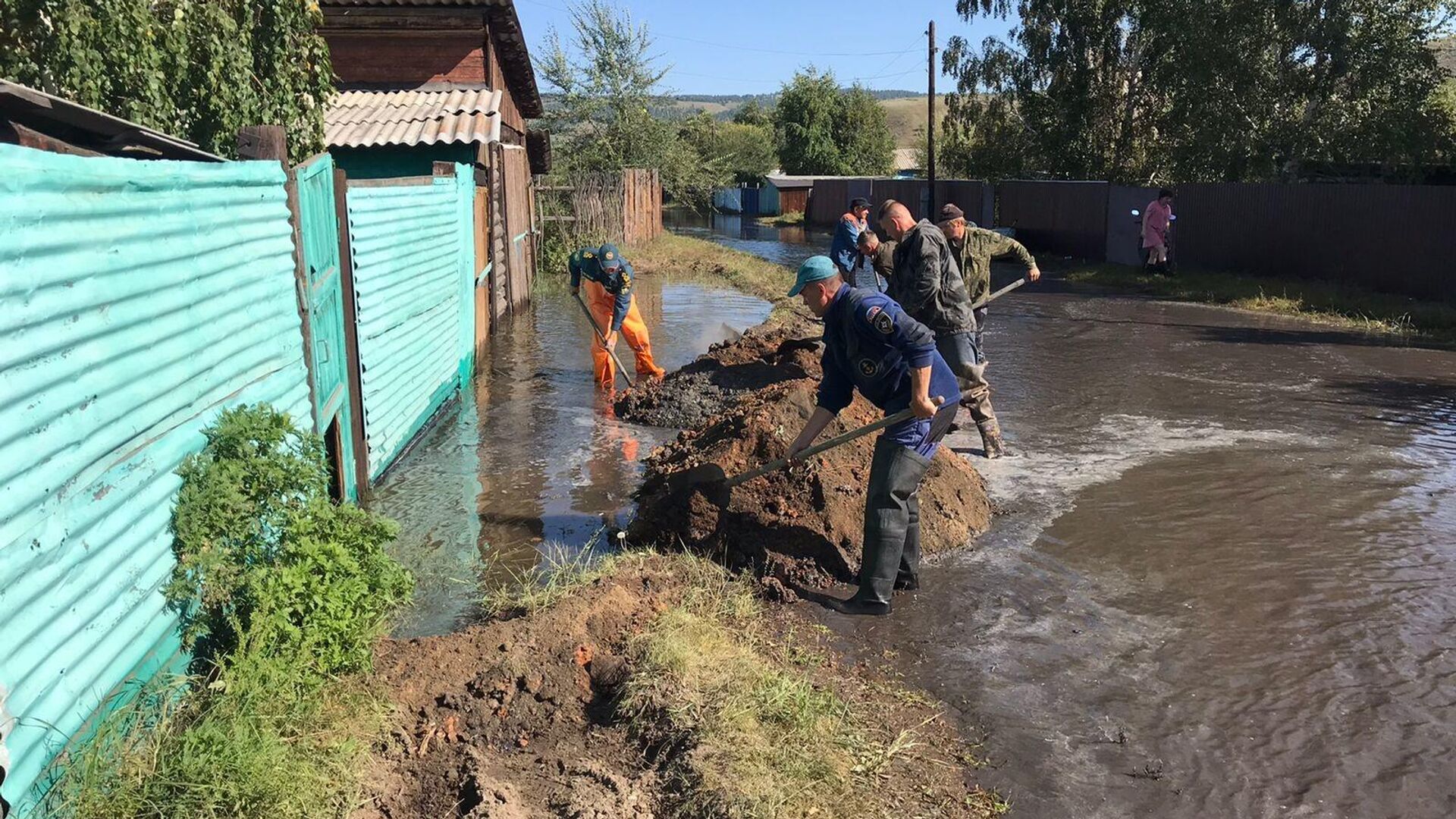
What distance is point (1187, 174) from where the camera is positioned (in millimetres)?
24531

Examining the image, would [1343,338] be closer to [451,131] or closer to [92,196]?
[451,131]

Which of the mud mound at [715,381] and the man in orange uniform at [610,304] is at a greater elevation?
the man in orange uniform at [610,304]

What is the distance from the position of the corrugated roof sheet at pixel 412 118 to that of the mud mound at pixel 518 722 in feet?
29.0

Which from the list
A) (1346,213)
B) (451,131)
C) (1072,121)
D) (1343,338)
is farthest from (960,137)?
(451,131)

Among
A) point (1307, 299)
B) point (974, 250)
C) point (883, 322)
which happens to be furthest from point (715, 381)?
point (1307, 299)

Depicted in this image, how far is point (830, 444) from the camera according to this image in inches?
204

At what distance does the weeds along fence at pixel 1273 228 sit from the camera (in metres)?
15.7

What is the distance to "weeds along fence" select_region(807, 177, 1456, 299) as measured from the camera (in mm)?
15672

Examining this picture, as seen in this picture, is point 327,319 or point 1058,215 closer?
point 327,319

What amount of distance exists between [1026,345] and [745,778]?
34.5 ft

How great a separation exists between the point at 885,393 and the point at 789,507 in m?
0.93

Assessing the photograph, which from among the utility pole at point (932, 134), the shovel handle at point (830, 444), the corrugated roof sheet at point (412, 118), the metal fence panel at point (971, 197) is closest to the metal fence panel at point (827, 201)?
the utility pole at point (932, 134)

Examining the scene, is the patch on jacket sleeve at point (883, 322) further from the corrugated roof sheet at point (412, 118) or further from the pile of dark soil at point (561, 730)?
A: the corrugated roof sheet at point (412, 118)

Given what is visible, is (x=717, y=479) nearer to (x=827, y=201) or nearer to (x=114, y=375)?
(x=114, y=375)
